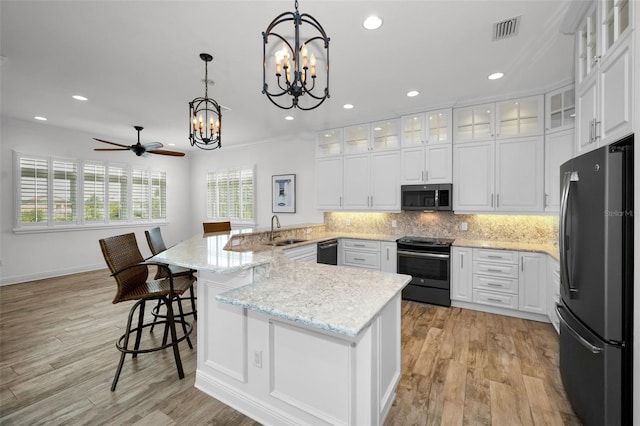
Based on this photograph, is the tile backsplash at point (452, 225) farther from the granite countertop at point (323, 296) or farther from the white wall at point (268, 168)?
the granite countertop at point (323, 296)

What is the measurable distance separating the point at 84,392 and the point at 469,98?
507 cm

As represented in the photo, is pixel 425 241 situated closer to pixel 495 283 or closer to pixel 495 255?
pixel 495 255

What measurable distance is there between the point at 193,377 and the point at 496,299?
3524 mm

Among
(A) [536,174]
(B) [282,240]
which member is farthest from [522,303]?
(B) [282,240]

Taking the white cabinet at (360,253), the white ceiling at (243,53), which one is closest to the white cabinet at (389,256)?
the white cabinet at (360,253)

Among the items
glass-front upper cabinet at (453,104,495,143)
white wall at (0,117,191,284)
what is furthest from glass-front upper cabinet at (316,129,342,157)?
A: white wall at (0,117,191,284)

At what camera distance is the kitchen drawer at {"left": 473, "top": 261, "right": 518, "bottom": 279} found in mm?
3492

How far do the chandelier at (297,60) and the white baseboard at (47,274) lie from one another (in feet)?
17.6

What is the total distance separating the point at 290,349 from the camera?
166 centimetres

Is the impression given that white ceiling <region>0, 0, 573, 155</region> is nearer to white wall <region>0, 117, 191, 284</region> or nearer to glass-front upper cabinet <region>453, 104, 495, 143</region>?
glass-front upper cabinet <region>453, 104, 495, 143</region>

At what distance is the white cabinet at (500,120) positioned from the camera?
3574 millimetres

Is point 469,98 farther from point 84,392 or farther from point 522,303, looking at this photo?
point 84,392

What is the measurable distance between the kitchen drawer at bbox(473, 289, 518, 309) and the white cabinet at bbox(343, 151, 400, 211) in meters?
1.60

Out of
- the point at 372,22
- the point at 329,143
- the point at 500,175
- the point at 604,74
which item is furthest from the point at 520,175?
the point at 329,143
